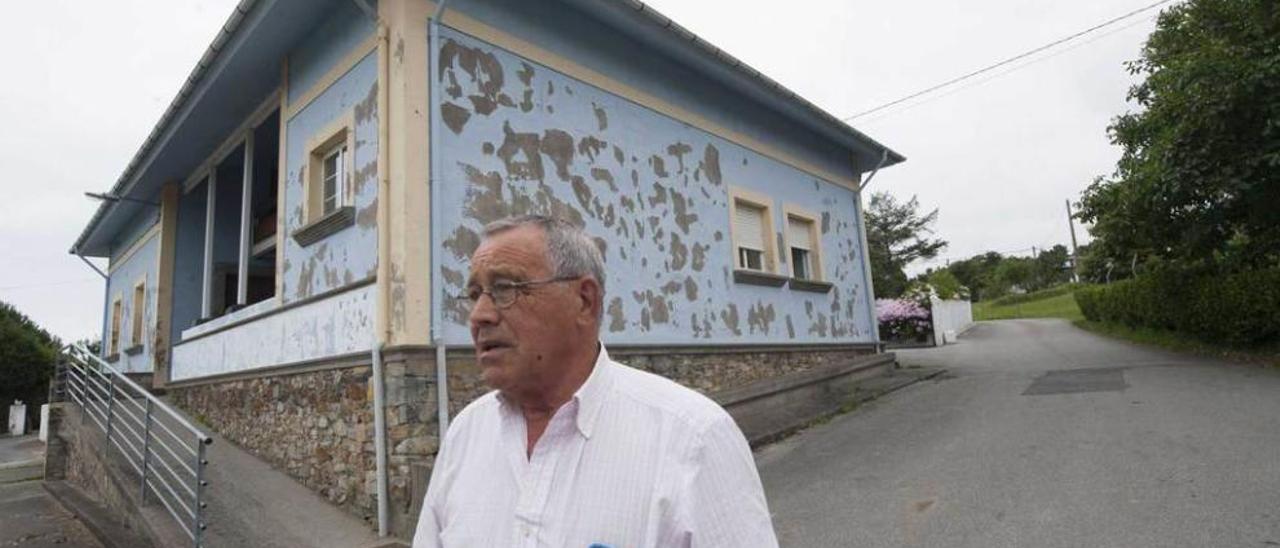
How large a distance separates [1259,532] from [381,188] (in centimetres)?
620

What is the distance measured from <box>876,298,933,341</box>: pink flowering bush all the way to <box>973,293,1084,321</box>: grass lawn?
13762mm

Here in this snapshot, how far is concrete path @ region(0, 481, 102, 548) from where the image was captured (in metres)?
5.96

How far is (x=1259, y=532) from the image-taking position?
3736 mm

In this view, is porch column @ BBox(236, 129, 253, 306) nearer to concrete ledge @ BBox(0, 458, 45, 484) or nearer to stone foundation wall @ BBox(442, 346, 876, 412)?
stone foundation wall @ BBox(442, 346, 876, 412)

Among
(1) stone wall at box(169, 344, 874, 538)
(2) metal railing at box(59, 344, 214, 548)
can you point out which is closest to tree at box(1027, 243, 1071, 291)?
(1) stone wall at box(169, 344, 874, 538)

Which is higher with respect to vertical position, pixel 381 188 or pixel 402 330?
pixel 381 188

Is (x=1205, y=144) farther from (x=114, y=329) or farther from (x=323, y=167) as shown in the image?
(x=114, y=329)

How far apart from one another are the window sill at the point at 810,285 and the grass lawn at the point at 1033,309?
24933 millimetres

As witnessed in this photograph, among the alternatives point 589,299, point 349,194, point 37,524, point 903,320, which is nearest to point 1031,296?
point 903,320

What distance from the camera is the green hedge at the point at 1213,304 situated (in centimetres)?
1038

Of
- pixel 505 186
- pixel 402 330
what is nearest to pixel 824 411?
pixel 505 186

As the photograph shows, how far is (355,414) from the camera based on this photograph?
216 inches

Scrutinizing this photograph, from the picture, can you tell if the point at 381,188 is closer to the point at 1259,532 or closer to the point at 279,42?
the point at 279,42

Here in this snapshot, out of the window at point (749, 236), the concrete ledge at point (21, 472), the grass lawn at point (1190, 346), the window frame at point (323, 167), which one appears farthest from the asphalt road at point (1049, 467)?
the concrete ledge at point (21, 472)
